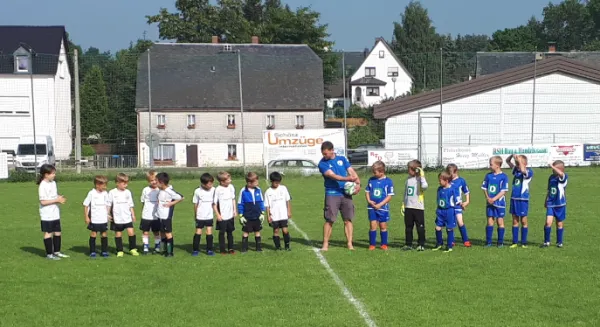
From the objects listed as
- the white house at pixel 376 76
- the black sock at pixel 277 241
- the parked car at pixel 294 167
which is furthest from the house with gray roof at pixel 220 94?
the black sock at pixel 277 241

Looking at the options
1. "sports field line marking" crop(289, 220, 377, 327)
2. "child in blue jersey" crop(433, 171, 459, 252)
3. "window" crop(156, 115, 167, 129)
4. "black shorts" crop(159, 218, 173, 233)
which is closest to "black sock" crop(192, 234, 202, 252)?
"black shorts" crop(159, 218, 173, 233)

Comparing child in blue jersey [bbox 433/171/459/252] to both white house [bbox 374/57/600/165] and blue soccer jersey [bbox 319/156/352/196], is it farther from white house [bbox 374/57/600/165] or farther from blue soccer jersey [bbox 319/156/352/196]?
white house [bbox 374/57/600/165]

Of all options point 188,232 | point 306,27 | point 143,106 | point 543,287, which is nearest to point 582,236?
point 543,287

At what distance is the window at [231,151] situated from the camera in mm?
44409

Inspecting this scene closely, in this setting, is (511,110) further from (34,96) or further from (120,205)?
(120,205)

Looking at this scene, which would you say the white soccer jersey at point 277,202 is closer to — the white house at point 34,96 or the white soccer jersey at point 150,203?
the white soccer jersey at point 150,203

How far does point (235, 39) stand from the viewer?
68125 mm

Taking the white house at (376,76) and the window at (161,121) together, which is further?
the white house at (376,76)

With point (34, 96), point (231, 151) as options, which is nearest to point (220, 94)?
point (231, 151)

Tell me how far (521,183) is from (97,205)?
7.44m

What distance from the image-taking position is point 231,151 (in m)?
45.0

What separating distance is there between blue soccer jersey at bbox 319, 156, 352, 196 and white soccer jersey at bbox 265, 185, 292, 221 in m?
0.83

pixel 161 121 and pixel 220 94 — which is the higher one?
pixel 220 94

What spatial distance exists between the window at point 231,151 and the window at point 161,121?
7002 millimetres
